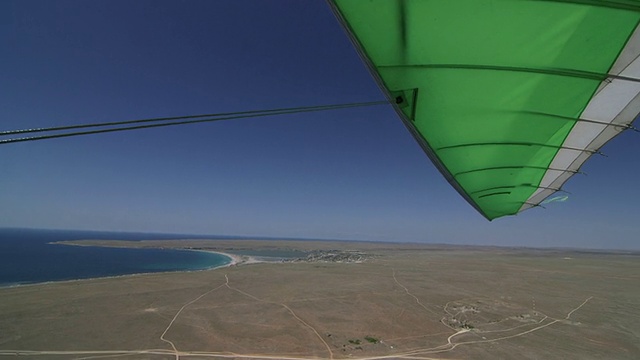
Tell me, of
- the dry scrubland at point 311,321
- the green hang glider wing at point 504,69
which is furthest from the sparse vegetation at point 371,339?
the green hang glider wing at point 504,69

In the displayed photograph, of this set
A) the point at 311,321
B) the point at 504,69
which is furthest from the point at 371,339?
the point at 504,69

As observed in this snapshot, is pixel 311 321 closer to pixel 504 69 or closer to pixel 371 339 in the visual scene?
pixel 371 339

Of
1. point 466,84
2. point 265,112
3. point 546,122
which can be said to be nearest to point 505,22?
point 466,84

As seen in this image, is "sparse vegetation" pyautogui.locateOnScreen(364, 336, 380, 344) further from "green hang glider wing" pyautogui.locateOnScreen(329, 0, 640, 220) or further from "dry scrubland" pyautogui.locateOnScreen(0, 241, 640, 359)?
"green hang glider wing" pyautogui.locateOnScreen(329, 0, 640, 220)

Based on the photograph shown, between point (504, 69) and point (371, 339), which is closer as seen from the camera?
point (504, 69)

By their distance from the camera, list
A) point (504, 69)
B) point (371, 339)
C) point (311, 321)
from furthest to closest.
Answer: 1. point (311, 321)
2. point (371, 339)
3. point (504, 69)

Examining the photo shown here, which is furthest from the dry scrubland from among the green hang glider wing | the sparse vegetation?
the green hang glider wing
